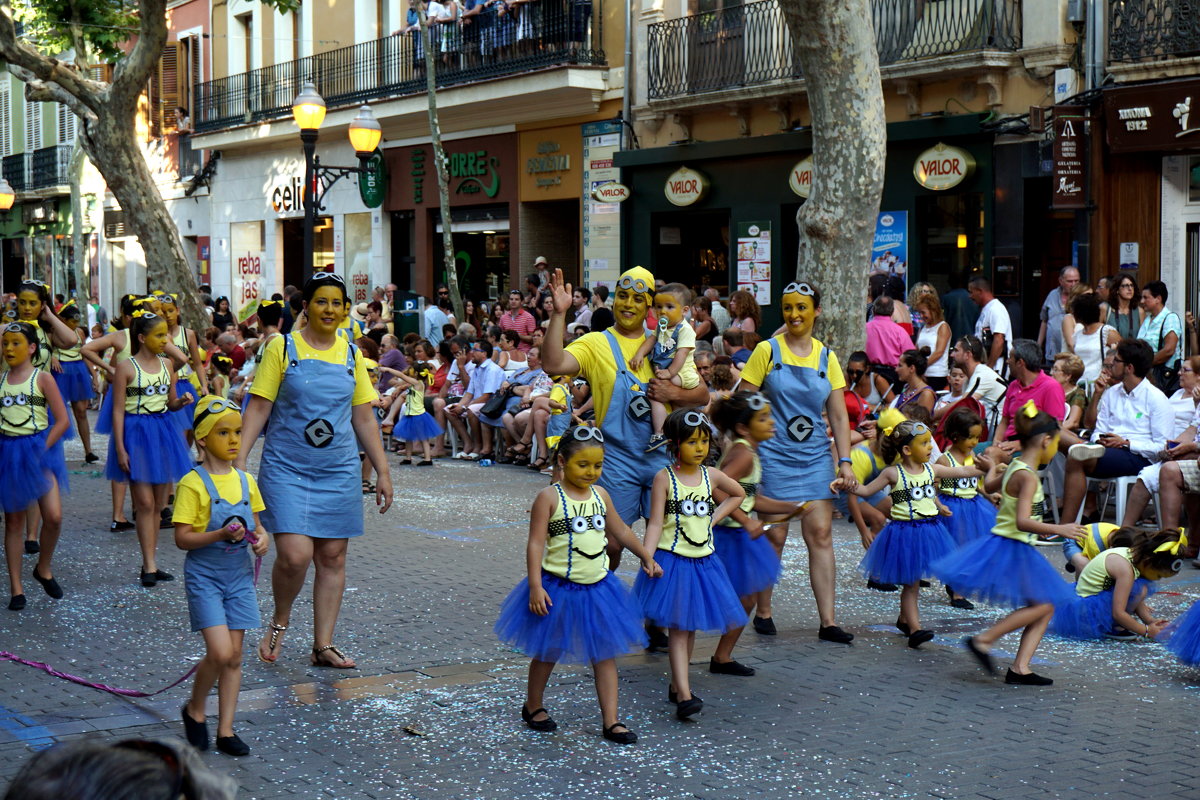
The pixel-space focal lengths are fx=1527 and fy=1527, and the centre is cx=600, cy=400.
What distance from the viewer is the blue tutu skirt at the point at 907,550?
26.5ft

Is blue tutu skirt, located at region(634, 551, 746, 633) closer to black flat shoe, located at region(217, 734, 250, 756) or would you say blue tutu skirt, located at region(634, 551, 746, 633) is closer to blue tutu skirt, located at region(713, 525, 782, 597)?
blue tutu skirt, located at region(713, 525, 782, 597)

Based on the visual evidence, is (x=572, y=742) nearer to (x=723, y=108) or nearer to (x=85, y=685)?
(x=85, y=685)

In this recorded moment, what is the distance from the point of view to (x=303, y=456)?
23.5 ft

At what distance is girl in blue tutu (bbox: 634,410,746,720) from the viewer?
6.57 metres

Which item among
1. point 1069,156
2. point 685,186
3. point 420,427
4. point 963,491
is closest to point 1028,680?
point 963,491

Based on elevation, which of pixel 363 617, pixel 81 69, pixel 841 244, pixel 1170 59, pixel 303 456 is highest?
pixel 81 69

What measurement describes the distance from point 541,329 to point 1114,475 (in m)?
9.20

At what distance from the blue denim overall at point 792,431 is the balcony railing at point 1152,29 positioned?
1019cm

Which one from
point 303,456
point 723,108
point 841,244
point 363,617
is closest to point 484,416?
point 841,244

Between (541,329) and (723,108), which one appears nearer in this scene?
(541,329)

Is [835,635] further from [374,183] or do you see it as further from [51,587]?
[374,183]

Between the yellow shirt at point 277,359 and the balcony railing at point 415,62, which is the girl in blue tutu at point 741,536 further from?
the balcony railing at point 415,62

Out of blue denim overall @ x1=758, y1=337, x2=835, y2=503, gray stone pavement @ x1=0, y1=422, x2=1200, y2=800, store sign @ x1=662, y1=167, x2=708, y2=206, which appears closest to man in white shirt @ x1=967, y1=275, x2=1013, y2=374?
gray stone pavement @ x1=0, y1=422, x2=1200, y2=800

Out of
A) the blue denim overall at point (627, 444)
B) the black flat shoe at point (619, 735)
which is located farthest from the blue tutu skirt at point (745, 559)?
the black flat shoe at point (619, 735)
